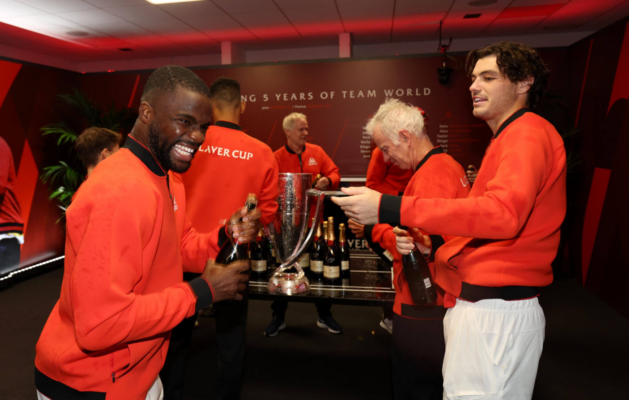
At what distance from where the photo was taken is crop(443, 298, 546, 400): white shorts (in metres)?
1.24

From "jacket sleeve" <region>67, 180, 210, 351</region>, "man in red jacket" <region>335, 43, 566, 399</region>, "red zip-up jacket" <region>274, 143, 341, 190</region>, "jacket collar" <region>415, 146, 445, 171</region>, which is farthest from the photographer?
"red zip-up jacket" <region>274, 143, 341, 190</region>

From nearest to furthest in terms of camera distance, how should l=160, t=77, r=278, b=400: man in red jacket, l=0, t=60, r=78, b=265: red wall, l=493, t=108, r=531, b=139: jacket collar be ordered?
1. l=493, t=108, r=531, b=139: jacket collar
2. l=160, t=77, r=278, b=400: man in red jacket
3. l=0, t=60, r=78, b=265: red wall

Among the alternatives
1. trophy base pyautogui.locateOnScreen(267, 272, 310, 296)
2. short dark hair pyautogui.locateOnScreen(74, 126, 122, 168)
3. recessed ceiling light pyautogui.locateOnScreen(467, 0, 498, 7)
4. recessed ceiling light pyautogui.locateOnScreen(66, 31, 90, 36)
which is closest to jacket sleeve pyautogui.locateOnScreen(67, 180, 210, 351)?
trophy base pyautogui.locateOnScreen(267, 272, 310, 296)

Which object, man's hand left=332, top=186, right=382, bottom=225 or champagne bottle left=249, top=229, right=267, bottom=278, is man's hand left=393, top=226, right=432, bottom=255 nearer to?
man's hand left=332, top=186, right=382, bottom=225

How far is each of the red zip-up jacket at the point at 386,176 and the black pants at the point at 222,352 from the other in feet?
5.88

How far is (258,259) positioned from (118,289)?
1.51 meters

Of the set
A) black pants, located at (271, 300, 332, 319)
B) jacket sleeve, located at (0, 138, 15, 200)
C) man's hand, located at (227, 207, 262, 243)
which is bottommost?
black pants, located at (271, 300, 332, 319)

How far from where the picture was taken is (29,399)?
8.00 feet

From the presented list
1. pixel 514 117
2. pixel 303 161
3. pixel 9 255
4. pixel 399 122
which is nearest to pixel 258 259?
pixel 399 122

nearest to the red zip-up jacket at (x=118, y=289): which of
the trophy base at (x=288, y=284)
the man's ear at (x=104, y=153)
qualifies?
the trophy base at (x=288, y=284)

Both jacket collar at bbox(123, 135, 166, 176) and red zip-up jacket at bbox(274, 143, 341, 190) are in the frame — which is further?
red zip-up jacket at bbox(274, 143, 341, 190)

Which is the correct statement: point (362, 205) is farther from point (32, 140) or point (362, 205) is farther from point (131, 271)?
point (32, 140)

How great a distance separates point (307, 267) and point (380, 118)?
40.1 inches

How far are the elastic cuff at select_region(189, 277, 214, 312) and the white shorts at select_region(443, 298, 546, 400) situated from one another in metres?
0.78
